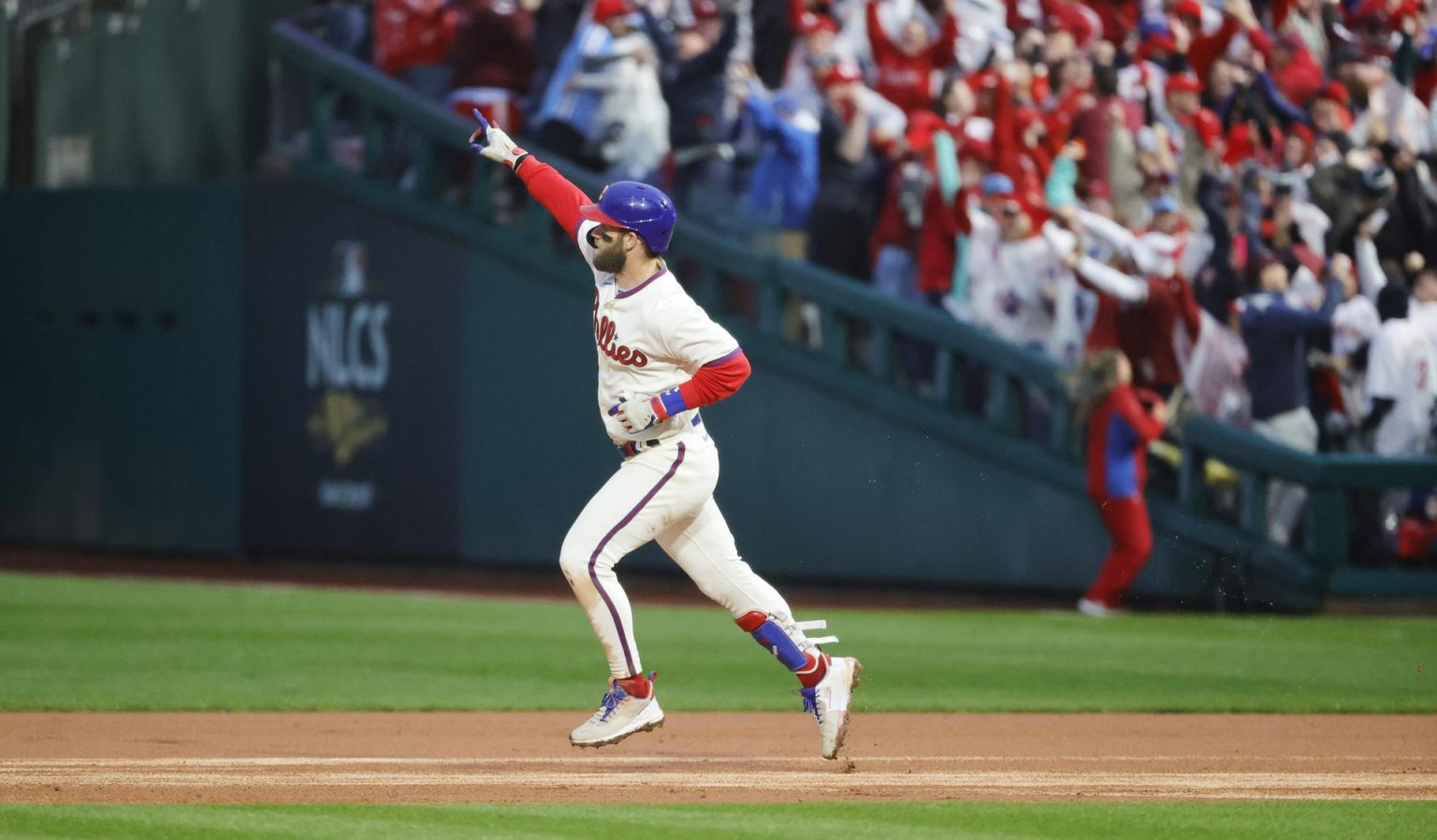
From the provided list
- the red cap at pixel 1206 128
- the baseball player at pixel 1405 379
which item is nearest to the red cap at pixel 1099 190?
the red cap at pixel 1206 128

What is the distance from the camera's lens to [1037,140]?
16156mm

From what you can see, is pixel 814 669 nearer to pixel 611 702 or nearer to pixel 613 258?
pixel 611 702

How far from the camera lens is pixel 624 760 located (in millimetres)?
8234

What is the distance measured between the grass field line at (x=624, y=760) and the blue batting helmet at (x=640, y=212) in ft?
6.33

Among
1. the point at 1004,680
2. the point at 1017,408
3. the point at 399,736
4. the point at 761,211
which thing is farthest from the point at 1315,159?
the point at 399,736

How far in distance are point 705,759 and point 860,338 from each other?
8.83m

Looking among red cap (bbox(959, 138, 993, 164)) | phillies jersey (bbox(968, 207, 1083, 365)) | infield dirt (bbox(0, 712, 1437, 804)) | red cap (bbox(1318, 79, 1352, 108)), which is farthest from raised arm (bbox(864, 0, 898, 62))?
infield dirt (bbox(0, 712, 1437, 804))

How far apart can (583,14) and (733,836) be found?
39.3 ft

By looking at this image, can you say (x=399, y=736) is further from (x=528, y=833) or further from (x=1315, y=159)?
(x=1315, y=159)

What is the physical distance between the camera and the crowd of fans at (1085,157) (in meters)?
15.1

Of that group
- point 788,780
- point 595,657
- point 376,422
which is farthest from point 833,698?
point 376,422

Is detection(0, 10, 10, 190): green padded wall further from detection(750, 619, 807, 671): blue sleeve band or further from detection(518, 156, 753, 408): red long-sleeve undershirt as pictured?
detection(750, 619, 807, 671): blue sleeve band

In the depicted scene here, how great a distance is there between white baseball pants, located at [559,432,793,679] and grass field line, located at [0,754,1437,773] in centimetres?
47

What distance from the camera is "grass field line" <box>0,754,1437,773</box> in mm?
7914
